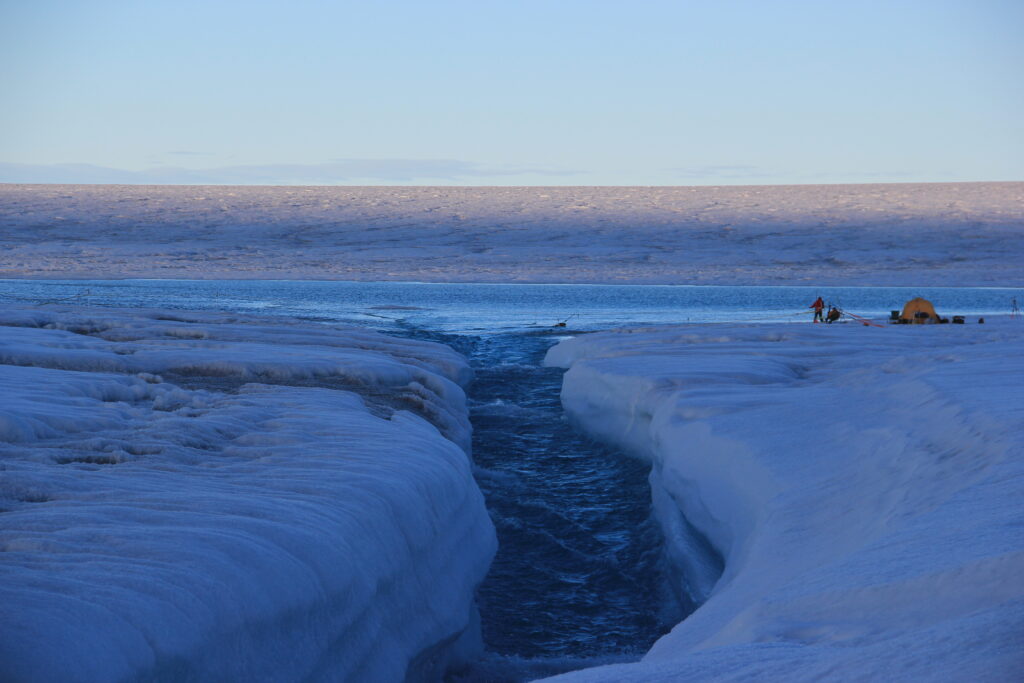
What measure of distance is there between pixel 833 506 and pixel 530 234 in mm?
49461

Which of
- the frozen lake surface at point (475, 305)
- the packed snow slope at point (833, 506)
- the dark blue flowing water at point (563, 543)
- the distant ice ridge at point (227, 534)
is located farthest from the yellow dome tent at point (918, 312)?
the distant ice ridge at point (227, 534)

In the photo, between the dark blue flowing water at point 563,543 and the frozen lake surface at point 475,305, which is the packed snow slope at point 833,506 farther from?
the frozen lake surface at point 475,305

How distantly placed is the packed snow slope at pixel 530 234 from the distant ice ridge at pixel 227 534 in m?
33.3

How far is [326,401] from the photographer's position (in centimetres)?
717

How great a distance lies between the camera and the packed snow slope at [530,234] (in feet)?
137

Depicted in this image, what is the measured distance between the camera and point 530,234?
176 ft

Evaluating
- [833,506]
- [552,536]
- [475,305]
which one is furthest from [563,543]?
[475,305]

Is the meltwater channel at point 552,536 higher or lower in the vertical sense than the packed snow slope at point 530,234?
lower

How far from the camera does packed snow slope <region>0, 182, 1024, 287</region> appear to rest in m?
41.8

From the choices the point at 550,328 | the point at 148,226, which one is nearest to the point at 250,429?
the point at 550,328

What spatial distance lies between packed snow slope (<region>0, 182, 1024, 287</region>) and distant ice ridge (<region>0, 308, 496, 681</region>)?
109 feet

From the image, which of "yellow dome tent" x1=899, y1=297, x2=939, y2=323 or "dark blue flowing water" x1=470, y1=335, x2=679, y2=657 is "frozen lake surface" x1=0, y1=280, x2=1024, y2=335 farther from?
"dark blue flowing water" x1=470, y1=335, x2=679, y2=657

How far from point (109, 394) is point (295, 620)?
3984 millimetres

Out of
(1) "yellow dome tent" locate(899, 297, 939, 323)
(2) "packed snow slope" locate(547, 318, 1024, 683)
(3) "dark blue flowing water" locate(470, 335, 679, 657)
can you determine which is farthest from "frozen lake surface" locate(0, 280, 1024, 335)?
(2) "packed snow slope" locate(547, 318, 1024, 683)
